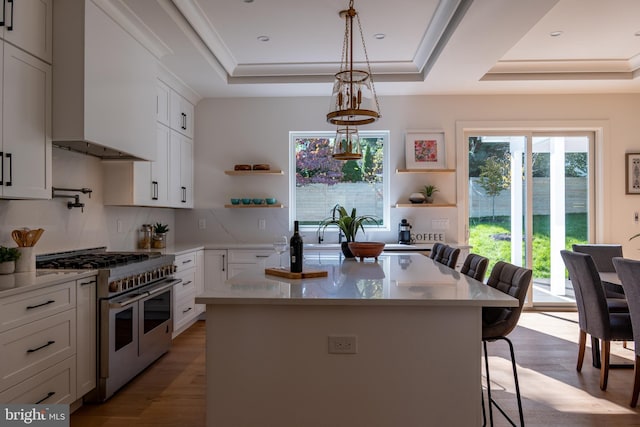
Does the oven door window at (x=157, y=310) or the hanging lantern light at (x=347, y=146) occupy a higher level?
the hanging lantern light at (x=347, y=146)

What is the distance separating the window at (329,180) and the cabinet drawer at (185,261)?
1.47 m

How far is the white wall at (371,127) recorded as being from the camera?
5.34 m

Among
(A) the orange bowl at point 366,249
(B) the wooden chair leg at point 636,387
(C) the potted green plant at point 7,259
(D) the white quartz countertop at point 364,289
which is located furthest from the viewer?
(A) the orange bowl at point 366,249

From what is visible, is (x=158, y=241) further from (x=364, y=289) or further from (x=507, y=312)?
(x=507, y=312)

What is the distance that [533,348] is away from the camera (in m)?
3.97

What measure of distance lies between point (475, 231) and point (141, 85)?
4.20 m

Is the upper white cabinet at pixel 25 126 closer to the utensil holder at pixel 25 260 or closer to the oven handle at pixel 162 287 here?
the utensil holder at pixel 25 260

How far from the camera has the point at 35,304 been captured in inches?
91.0

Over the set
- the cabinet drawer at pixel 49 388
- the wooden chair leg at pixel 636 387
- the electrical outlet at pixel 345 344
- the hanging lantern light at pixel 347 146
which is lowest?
the wooden chair leg at pixel 636 387

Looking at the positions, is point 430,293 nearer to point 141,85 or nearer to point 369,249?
point 369,249

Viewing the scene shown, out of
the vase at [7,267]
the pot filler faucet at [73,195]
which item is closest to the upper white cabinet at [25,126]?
the vase at [7,267]

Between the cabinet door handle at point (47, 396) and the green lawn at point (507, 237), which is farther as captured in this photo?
the green lawn at point (507, 237)

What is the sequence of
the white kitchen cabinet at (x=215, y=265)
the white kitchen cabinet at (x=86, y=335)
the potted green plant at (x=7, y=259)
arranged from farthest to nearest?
the white kitchen cabinet at (x=215, y=265) < the white kitchen cabinet at (x=86, y=335) < the potted green plant at (x=7, y=259)

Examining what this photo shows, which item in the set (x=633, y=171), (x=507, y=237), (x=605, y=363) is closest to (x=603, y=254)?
(x=507, y=237)
